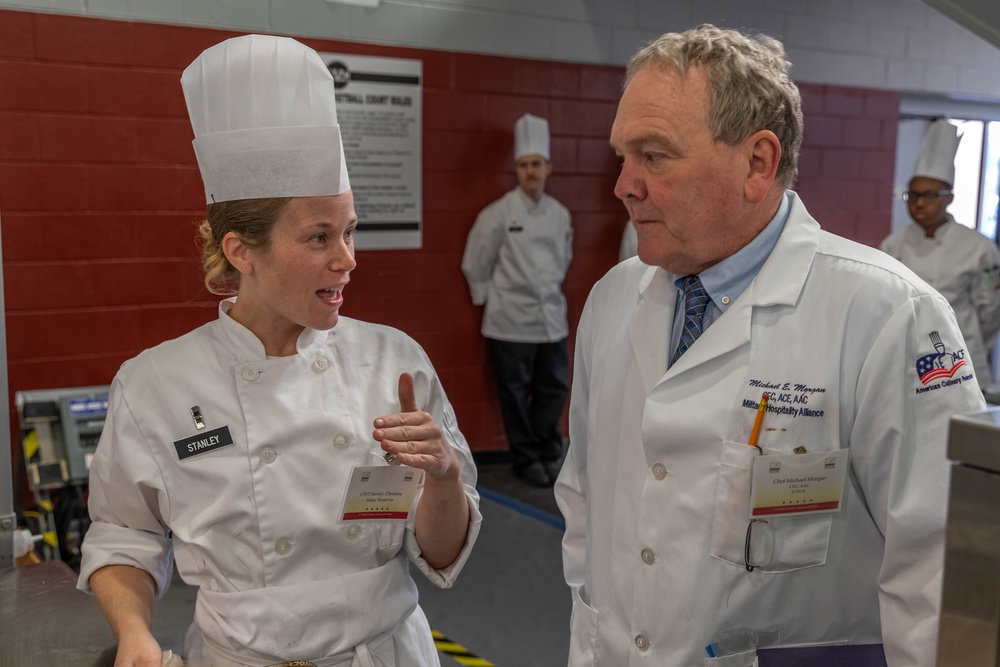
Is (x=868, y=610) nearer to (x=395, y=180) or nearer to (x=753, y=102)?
(x=753, y=102)

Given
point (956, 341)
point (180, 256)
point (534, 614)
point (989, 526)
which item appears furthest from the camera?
point (180, 256)

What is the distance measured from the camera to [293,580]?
1.32 metres

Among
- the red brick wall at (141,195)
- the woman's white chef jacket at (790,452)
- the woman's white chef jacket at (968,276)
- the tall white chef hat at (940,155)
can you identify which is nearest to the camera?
the woman's white chef jacket at (790,452)

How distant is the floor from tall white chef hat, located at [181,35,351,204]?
1.98 metres

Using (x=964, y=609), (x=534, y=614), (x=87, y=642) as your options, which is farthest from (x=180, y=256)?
(x=964, y=609)

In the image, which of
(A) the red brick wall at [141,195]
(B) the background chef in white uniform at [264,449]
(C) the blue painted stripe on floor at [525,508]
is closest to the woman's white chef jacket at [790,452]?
(B) the background chef in white uniform at [264,449]

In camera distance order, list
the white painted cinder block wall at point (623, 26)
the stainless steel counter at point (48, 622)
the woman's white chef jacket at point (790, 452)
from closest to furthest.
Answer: the woman's white chef jacket at point (790, 452) < the stainless steel counter at point (48, 622) < the white painted cinder block wall at point (623, 26)

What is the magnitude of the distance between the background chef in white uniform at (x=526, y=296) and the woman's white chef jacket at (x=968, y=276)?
6.10 feet

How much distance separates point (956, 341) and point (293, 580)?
3.14ft

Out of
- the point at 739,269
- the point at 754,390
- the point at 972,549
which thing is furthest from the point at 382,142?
the point at 972,549

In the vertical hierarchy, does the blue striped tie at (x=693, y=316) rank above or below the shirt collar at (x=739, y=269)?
below

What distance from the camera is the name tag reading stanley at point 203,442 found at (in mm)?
1312

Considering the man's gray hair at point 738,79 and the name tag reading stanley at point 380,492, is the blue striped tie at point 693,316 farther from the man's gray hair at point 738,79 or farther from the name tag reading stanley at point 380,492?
the name tag reading stanley at point 380,492

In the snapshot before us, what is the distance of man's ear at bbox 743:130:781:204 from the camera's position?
3.86 feet
